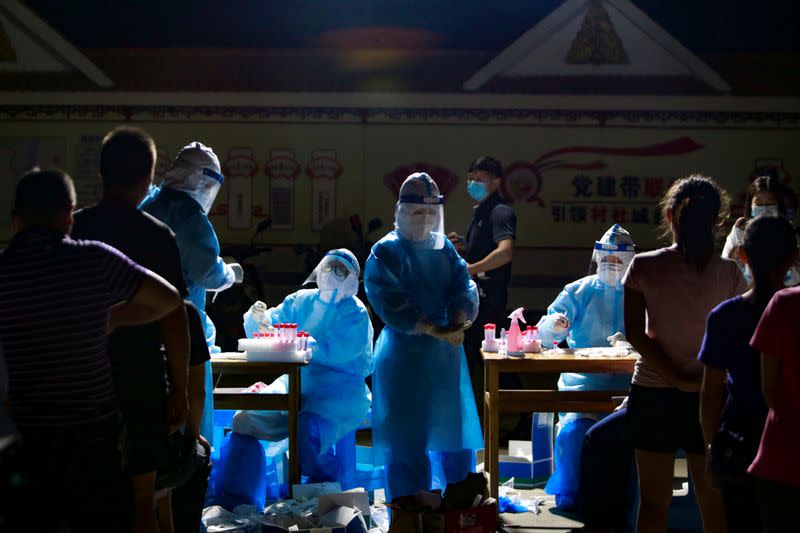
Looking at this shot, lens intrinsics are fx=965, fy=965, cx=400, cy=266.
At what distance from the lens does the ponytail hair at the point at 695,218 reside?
11.2ft

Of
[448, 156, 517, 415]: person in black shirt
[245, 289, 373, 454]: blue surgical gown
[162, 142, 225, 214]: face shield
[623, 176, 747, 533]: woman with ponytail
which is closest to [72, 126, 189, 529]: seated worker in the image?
[162, 142, 225, 214]: face shield

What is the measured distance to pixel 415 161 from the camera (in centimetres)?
986

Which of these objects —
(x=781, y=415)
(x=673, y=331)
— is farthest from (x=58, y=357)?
(x=673, y=331)

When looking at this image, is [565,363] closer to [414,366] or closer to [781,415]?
[414,366]

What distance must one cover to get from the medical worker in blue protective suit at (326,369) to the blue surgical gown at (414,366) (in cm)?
55

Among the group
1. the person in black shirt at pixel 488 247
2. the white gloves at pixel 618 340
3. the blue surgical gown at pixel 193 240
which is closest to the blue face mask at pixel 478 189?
the person in black shirt at pixel 488 247

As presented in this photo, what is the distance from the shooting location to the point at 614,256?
5473 mm

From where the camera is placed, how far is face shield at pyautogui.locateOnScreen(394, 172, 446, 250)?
16.0 ft

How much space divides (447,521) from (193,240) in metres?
1.69

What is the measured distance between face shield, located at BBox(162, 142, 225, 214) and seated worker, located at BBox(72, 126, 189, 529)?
58.2 inches

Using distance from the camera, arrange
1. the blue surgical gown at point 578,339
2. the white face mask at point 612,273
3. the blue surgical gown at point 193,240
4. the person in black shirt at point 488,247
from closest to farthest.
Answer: the blue surgical gown at point 193,240
the blue surgical gown at point 578,339
the white face mask at point 612,273
the person in black shirt at point 488,247

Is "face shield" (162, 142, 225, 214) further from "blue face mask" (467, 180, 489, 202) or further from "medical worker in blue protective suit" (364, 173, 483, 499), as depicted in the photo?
"blue face mask" (467, 180, 489, 202)

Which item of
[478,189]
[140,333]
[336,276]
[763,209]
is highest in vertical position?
[478,189]

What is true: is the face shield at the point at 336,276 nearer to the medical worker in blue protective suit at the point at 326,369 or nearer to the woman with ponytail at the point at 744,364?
the medical worker in blue protective suit at the point at 326,369
